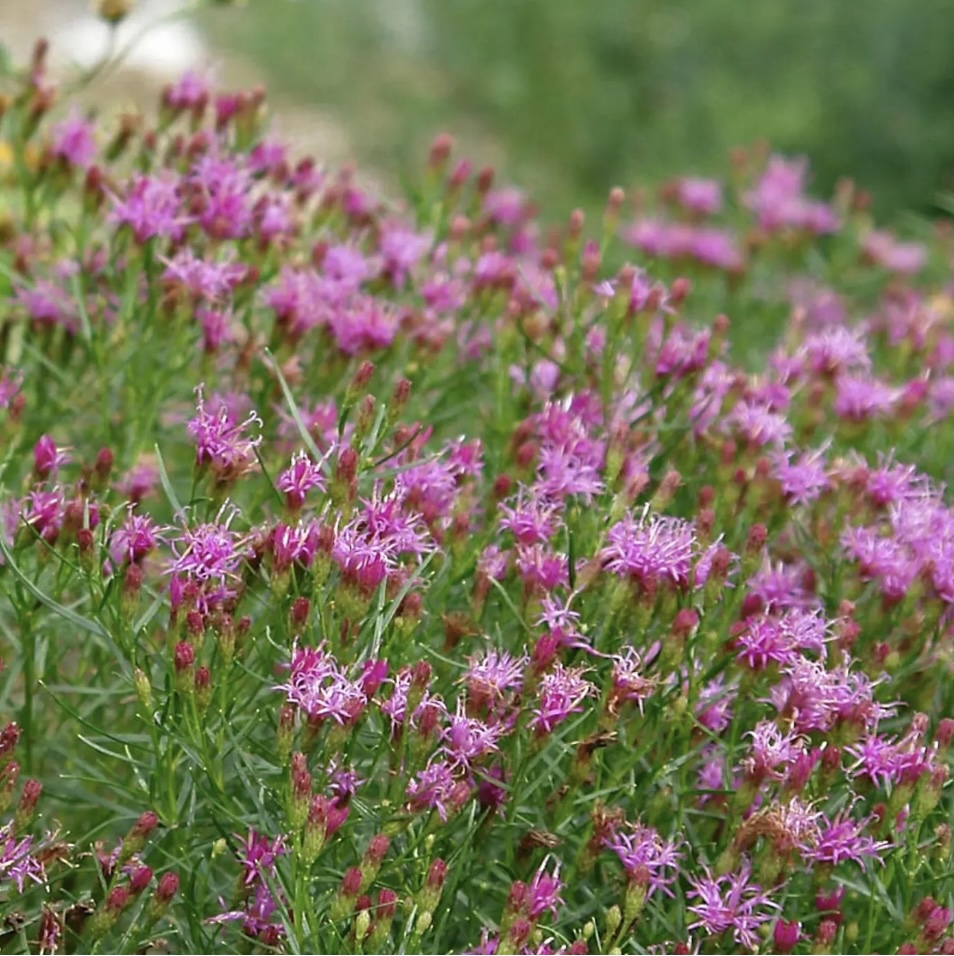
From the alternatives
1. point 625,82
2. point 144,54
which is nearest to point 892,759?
point 625,82

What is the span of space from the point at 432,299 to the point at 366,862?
3.49ft

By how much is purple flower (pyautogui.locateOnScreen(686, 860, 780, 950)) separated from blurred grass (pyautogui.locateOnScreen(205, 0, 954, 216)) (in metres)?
4.32

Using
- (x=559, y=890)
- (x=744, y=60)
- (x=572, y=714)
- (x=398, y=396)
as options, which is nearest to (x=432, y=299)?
(x=398, y=396)

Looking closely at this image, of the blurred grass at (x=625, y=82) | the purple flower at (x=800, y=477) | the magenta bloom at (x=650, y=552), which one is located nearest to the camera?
the magenta bloom at (x=650, y=552)

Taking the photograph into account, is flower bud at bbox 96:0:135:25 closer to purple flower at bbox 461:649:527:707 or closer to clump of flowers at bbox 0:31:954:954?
clump of flowers at bbox 0:31:954:954

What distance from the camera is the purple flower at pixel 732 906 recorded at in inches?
55.5

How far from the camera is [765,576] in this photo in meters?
1.72

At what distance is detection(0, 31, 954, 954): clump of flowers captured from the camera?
1.39 meters

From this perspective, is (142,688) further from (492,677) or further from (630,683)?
(630,683)

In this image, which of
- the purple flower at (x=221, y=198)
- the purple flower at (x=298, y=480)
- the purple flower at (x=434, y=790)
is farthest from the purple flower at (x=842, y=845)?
the purple flower at (x=221, y=198)

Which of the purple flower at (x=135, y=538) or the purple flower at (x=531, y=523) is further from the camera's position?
the purple flower at (x=531, y=523)

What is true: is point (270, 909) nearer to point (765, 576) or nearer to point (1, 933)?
point (1, 933)

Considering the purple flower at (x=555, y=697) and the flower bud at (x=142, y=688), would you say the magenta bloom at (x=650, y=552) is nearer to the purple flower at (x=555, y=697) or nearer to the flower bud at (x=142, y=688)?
the purple flower at (x=555, y=697)

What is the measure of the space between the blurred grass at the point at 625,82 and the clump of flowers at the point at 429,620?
369 centimetres
